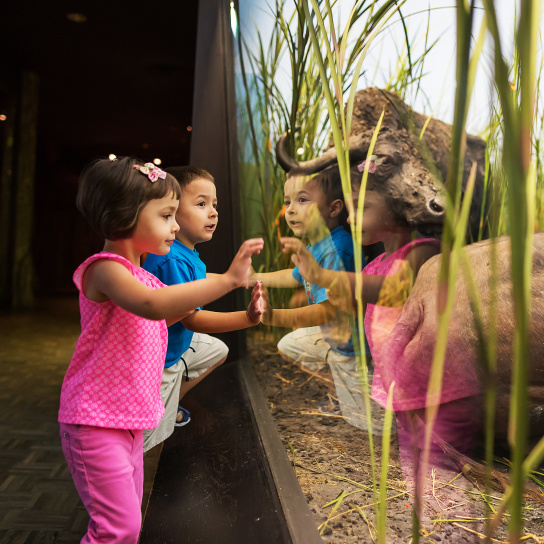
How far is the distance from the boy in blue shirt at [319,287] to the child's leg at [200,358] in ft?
0.75

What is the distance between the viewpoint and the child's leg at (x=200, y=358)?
1.08 m

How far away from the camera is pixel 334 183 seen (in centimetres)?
72

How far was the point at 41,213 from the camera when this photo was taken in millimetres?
7383

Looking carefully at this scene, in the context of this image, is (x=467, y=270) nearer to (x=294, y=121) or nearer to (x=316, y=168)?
(x=316, y=168)

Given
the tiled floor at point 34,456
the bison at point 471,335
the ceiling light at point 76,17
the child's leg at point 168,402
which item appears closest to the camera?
the bison at point 471,335

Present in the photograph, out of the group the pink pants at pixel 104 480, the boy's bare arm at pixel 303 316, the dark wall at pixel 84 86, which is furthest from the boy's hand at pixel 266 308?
the dark wall at pixel 84 86

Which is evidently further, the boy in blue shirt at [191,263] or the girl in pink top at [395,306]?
the boy in blue shirt at [191,263]

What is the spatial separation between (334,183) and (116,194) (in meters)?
0.36

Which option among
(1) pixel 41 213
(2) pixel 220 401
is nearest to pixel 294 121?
(2) pixel 220 401

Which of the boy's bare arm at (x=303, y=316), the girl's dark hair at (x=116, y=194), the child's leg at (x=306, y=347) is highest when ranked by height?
the girl's dark hair at (x=116, y=194)

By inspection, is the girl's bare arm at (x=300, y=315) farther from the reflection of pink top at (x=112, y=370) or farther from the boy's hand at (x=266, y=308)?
the reflection of pink top at (x=112, y=370)

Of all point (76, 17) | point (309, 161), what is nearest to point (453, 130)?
point (309, 161)

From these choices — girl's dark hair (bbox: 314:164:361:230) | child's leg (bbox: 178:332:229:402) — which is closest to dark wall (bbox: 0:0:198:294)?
child's leg (bbox: 178:332:229:402)

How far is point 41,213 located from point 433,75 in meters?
7.76
